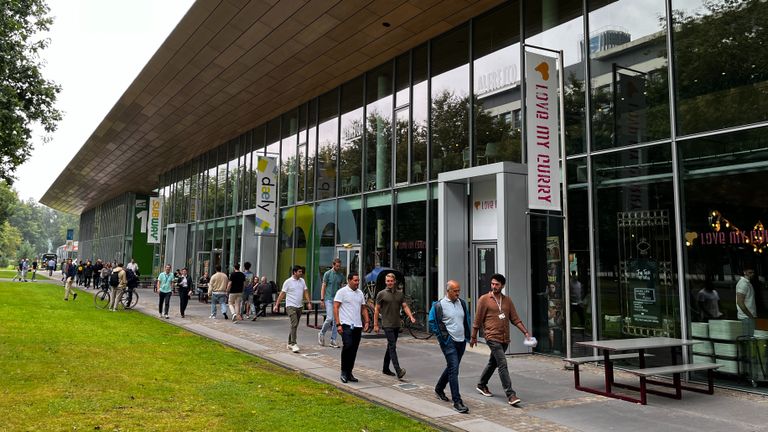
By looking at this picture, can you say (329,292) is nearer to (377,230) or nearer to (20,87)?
(377,230)

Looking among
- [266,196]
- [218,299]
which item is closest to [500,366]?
[218,299]

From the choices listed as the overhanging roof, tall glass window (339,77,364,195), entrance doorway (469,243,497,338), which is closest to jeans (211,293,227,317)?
tall glass window (339,77,364,195)

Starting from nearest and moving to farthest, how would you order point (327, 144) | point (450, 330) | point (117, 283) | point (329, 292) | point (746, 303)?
point (450, 330), point (746, 303), point (329, 292), point (117, 283), point (327, 144)

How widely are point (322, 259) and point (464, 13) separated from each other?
9582 mm

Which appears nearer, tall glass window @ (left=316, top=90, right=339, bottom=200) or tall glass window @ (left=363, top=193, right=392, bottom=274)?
tall glass window @ (left=363, top=193, right=392, bottom=274)

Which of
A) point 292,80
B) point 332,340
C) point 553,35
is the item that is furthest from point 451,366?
point 292,80

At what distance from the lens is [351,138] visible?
18.3 metres

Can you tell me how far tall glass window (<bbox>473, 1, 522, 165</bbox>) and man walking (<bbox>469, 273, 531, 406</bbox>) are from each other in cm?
537

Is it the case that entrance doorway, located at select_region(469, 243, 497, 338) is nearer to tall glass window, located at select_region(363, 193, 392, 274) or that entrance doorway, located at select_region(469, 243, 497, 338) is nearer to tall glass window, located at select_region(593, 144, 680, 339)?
tall glass window, located at select_region(593, 144, 680, 339)

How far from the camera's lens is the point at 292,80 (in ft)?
61.2

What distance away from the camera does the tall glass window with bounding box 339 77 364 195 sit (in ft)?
58.3

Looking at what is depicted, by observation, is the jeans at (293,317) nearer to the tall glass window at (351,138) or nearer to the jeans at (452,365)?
the jeans at (452,365)

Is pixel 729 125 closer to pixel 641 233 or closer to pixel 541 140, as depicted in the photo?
pixel 641 233

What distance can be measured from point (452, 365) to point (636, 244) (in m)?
4.85
